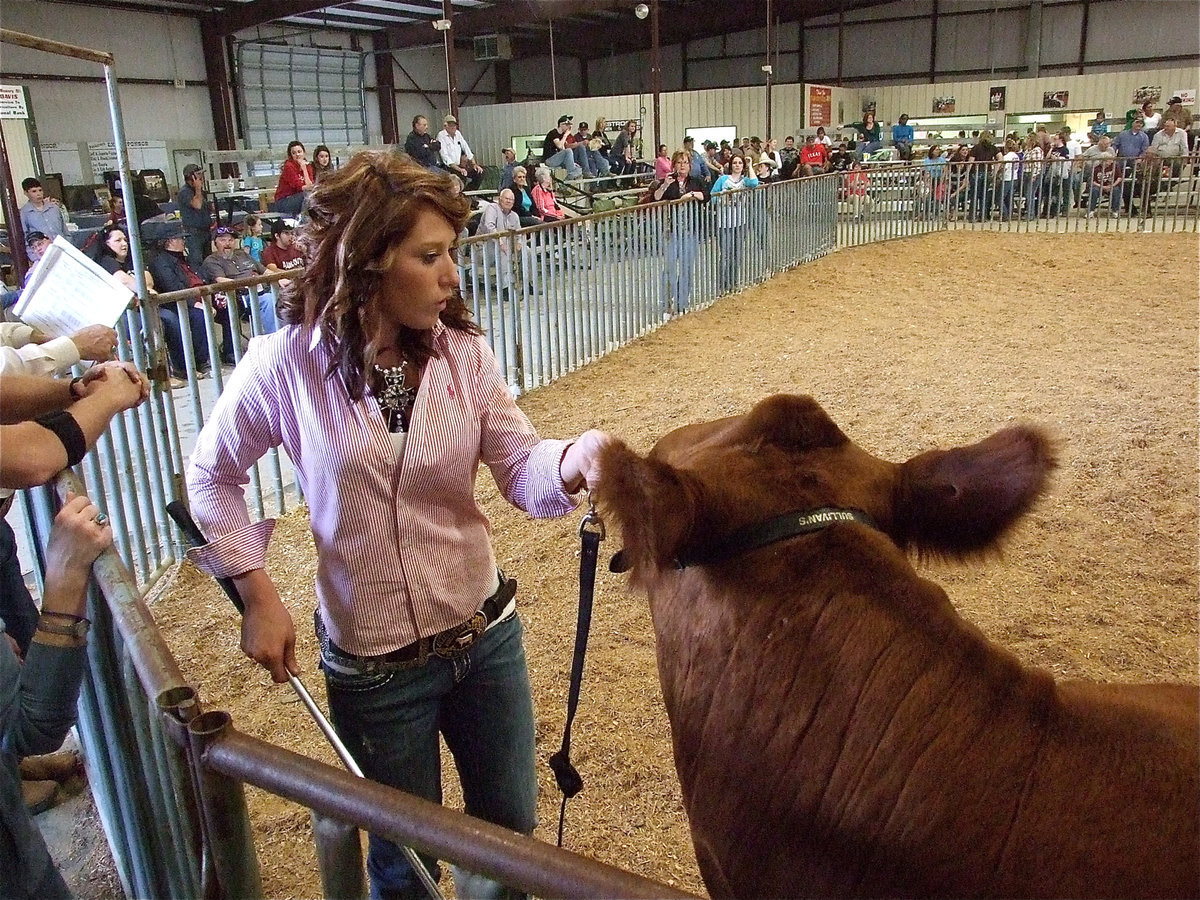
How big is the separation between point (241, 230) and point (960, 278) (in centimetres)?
910

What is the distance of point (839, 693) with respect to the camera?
116cm

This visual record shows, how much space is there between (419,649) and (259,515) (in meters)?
3.49

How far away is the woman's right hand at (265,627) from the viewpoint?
1.66 m

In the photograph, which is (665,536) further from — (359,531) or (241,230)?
(241,230)

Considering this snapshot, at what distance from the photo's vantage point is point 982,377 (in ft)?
23.1

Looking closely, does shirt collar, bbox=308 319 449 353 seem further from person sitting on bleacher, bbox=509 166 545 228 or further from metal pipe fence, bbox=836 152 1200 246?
metal pipe fence, bbox=836 152 1200 246

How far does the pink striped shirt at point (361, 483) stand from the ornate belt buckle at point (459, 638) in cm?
2

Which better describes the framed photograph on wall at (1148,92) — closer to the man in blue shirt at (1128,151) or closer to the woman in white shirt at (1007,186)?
the man in blue shirt at (1128,151)

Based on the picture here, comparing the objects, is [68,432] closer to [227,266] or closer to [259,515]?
[259,515]

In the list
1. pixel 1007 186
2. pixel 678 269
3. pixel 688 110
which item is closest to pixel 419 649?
pixel 678 269

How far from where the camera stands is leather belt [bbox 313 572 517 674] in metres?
1.73

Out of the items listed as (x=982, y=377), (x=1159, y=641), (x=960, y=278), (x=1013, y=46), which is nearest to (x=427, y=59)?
(x=1013, y=46)

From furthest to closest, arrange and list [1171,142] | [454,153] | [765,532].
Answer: [1171,142], [454,153], [765,532]

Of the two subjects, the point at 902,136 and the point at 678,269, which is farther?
the point at 902,136
